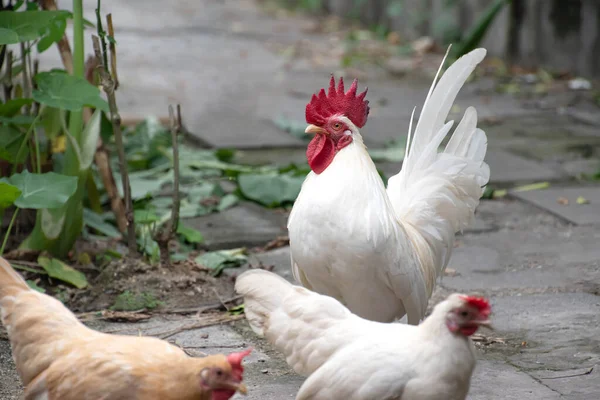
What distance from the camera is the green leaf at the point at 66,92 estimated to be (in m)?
4.53

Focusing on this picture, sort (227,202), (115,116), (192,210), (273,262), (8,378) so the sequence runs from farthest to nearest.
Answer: (227,202) < (192,210) < (273,262) < (115,116) < (8,378)

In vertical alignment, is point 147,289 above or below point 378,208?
below

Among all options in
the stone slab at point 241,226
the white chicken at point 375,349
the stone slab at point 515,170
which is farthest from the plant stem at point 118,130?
the stone slab at point 515,170

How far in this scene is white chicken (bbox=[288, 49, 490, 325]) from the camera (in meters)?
3.62

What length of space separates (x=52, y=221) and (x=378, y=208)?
1851mm

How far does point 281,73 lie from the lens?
10.8 metres

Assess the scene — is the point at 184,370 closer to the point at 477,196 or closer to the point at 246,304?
the point at 246,304

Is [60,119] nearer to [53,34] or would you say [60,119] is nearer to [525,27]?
[53,34]

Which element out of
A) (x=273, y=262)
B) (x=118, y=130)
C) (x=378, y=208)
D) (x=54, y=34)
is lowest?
(x=273, y=262)

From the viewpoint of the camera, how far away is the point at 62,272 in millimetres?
4703

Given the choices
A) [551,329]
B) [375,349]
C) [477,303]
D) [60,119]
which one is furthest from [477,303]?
[60,119]

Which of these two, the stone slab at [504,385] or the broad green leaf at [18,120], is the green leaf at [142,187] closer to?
the broad green leaf at [18,120]

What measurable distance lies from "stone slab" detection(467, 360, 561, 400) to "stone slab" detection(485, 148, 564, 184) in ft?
10.0

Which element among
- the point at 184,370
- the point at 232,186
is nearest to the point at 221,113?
the point at 232,186
